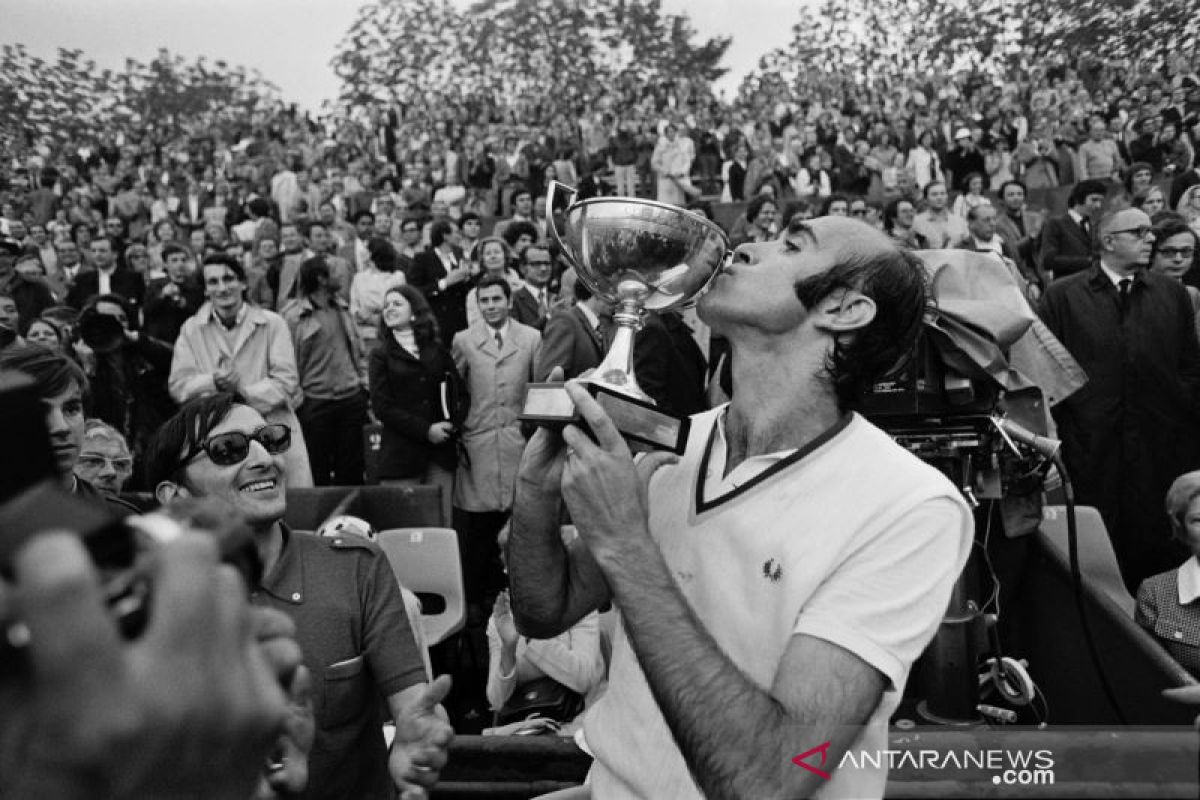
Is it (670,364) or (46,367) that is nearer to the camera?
(46,367)

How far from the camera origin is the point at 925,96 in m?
23.1

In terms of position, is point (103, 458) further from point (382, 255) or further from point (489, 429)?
point (382, 255)

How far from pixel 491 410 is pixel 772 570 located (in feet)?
15.7

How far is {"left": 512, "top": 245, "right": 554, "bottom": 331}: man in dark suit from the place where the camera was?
775cm

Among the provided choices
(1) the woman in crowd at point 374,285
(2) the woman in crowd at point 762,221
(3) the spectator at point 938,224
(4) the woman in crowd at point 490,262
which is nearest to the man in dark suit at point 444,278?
(4) the woman in crowd at point 490,262

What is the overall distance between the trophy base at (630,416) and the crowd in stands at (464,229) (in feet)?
1.69

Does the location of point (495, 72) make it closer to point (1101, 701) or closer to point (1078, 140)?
point (1078, 140)

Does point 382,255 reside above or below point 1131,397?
above

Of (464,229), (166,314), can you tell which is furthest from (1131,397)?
(464,229)

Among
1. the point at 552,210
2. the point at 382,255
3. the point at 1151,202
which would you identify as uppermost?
the point at 552,210

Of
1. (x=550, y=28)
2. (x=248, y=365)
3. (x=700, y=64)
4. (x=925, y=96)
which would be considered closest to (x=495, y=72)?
(x=550, y=28)

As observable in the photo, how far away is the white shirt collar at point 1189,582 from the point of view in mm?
3828

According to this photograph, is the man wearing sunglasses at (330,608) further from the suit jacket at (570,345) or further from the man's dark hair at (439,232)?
the man's dark hair at (439,232)

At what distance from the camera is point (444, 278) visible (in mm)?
8836
